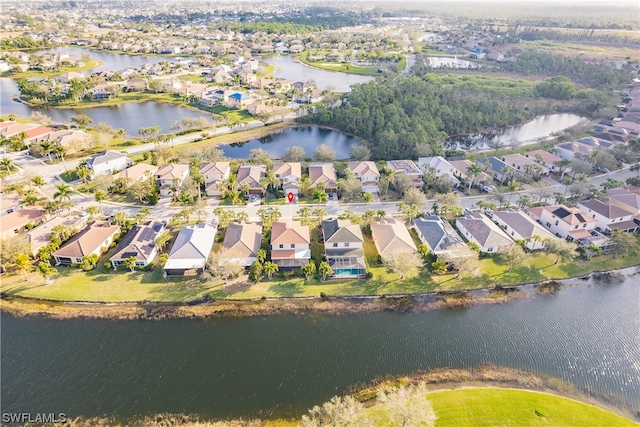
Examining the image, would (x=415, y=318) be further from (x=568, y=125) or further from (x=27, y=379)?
(x=568, y=125)

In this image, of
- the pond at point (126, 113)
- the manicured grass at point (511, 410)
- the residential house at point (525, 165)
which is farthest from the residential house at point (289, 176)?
the residential house at point (525, 165)

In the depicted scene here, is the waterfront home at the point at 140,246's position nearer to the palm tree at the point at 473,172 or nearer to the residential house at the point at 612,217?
the palm tree at the point at 473,172

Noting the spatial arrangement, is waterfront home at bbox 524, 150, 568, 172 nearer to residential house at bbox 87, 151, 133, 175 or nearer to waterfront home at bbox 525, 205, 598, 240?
waterfront home at bbox 525, 205, 598, 240

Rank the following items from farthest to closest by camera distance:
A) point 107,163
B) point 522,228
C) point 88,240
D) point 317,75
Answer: point 317,75 → point 107,163 → point 522,228 → point 88,240

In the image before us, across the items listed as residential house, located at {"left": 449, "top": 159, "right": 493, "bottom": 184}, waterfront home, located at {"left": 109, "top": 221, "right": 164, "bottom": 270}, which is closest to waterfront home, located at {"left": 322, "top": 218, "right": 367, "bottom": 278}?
waterfront home, located at {"left": 109, "top": 221, "right": 164, "bottom": 270}

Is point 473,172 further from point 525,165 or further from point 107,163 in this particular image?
point 107,163

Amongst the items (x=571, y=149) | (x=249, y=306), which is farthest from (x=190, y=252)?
(x=571, y=149)
